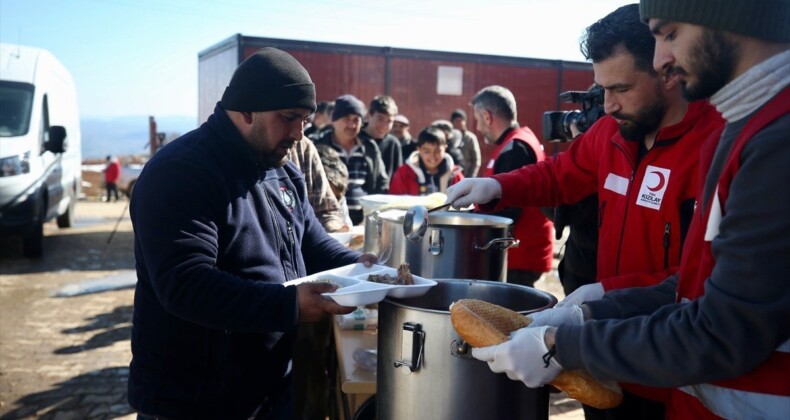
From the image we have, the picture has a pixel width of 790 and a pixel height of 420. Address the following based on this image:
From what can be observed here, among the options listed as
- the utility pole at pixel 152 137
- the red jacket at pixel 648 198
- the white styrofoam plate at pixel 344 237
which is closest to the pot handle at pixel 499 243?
the red jacket at pixel 648 198

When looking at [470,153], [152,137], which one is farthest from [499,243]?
[152,137]

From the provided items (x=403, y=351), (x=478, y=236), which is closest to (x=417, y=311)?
(x=403, y=351)

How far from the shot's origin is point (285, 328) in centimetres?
196

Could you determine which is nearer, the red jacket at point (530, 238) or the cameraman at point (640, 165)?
the cameraman at point (640, 165)

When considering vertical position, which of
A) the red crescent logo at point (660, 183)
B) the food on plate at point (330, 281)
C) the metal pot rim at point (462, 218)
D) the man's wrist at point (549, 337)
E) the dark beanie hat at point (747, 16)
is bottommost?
the food on plate at point (330, 281)

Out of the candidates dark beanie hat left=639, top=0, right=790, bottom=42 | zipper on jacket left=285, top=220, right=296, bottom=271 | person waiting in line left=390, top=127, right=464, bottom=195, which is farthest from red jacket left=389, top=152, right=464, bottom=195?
dark beanie hat left=639, top=0, right=790, bottom=42

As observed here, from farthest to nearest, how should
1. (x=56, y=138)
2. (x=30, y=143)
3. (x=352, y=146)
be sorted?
(x=56, y=138) < (x=30, y=143) < (x=352, y=146)

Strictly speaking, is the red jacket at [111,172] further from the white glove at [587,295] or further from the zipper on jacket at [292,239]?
the white glove at [587,295]

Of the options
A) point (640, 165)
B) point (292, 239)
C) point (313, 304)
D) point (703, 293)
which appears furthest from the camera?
point (292, 239)

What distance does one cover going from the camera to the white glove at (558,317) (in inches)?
67.6

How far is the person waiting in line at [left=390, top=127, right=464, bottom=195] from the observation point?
19.1 ft

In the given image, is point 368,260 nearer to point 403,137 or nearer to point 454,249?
point 454,249

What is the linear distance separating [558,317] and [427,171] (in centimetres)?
427

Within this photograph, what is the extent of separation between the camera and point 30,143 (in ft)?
27.7
